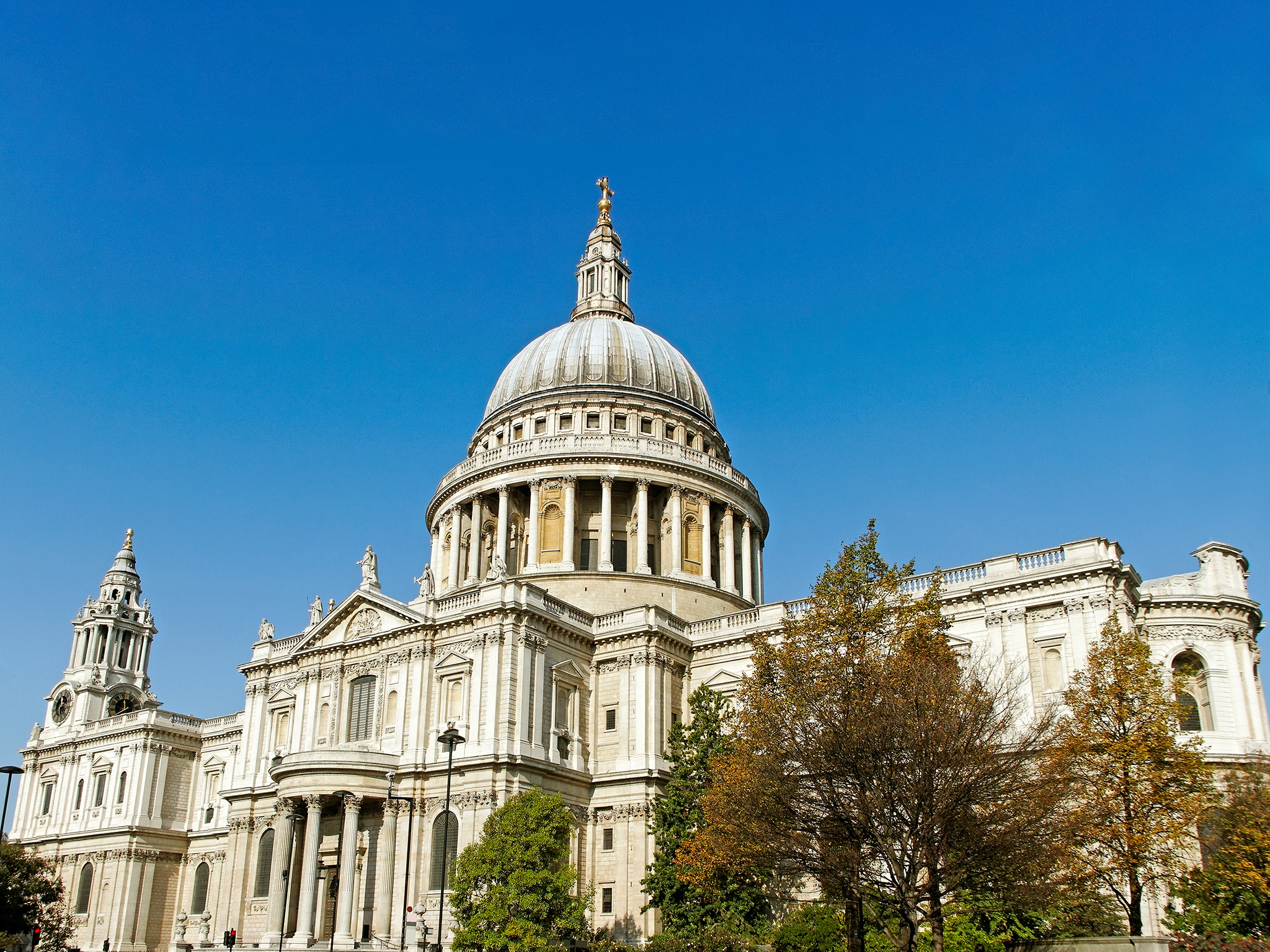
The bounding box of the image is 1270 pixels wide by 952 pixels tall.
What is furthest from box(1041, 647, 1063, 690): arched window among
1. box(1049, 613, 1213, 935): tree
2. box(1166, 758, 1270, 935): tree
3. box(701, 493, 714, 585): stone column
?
box(701, 493, 714, 585): stone column

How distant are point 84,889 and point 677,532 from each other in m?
43.2

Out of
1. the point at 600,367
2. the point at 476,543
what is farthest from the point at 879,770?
the point at 600,367

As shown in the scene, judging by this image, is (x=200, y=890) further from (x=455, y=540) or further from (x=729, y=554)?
(x=729, y=554)

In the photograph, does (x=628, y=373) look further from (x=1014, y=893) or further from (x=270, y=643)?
(x=1014, y=893)

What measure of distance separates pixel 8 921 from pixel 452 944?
2274cm

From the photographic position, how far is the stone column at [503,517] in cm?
6338

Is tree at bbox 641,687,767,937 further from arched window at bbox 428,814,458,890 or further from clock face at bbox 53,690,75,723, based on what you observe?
clock face at bbox 53,690,75,723

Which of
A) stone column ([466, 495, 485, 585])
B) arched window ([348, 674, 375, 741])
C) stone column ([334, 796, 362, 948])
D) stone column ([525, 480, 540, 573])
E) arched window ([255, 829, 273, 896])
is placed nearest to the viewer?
stone column ([334, 796, 362, 948])

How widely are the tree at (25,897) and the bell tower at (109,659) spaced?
2429 centimetres

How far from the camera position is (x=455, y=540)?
68250 mm

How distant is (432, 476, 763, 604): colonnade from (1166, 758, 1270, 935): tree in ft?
106

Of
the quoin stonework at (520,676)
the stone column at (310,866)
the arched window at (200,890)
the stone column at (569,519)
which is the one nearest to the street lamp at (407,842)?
the quoin stonework at (520,676)

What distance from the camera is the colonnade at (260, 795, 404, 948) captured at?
155ft

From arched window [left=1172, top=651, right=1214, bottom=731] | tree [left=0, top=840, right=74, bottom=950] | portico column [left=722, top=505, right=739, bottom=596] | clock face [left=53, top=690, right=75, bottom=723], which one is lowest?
tree [left=0, top=840, right=74, bottom=950]
